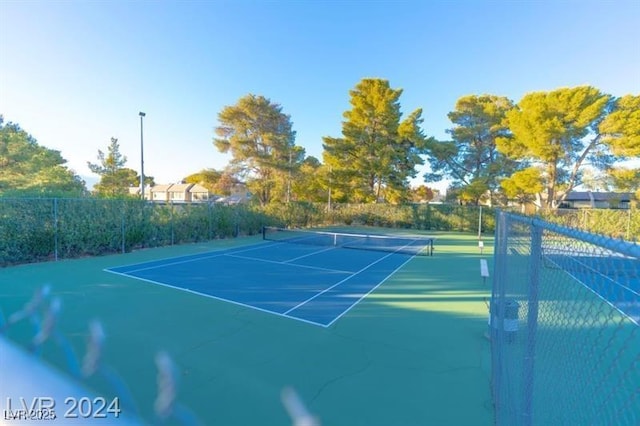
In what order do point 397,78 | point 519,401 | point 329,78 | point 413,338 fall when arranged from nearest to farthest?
point 519,401 < point 413,338 < point 329,78 < point 397,78

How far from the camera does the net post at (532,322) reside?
165 cm

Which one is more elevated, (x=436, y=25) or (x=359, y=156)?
(x=436, y=25)

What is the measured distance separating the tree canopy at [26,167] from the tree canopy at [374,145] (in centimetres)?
1791

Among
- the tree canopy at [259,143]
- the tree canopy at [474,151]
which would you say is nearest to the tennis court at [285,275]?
the tree canopy at [259,143]

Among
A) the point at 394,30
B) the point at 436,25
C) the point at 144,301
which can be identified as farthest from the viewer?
the point at 394,30

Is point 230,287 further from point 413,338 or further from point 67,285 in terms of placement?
point 413,338

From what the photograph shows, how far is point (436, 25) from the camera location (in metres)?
13.4

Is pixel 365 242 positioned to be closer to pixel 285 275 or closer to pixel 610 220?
pixel 285 275

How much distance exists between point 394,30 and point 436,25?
→ 2.15 m

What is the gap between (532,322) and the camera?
175cm

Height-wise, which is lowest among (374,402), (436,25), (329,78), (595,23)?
(374,402)

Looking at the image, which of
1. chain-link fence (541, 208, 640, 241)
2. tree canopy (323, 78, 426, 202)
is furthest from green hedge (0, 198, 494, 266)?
chain-link fence (541, 208, 640, 241)

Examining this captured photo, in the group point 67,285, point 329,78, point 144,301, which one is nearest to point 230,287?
point 144,301

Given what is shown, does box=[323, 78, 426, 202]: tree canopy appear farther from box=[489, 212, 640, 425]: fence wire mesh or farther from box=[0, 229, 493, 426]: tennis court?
box=[489, 212, 640, 425]: fence wire mesh
